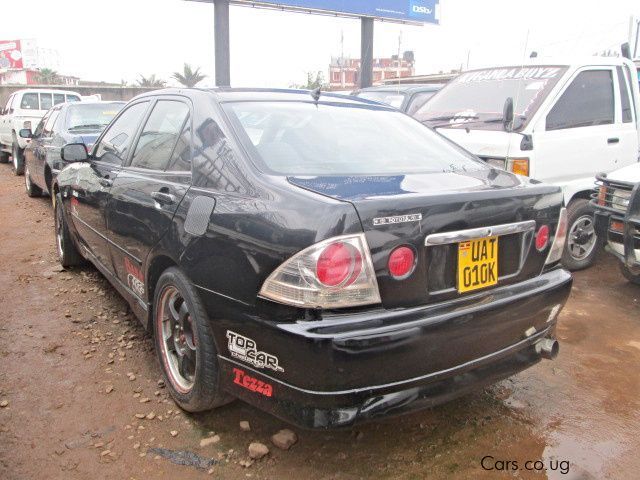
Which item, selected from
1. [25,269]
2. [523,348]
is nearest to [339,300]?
[523,348]

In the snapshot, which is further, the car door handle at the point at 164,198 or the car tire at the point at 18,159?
the car tire at the point at 18,159

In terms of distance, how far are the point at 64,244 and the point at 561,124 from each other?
4699mm

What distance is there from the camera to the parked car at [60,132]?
717 centimetres

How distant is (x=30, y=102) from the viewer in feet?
42.6

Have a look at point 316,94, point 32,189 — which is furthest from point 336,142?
point 32,189

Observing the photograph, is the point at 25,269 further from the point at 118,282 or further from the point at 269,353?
the point at 269,353

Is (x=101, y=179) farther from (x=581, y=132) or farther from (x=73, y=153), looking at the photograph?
(x=581, y=132)

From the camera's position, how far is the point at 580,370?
3363 mm

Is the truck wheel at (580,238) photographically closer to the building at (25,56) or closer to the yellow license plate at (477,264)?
the yellow license plate at (477,264)

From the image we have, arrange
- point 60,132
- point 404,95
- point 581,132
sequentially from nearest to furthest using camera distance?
point 581,132, point 60,132, point 404,95

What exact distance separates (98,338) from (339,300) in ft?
7.68

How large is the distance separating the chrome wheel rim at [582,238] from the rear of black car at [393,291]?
287cm

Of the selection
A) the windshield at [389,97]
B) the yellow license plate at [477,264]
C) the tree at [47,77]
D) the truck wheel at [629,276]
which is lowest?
the truck wheel at [629,276]

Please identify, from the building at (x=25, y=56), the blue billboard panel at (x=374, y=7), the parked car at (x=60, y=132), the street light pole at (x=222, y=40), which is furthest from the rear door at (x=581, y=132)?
the building at (x=25, y=56)
